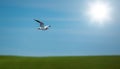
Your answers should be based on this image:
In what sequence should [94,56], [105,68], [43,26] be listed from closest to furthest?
[105,68], [43,26], [94,56]

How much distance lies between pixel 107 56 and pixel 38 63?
7.00 metres

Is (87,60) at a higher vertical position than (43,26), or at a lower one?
lower

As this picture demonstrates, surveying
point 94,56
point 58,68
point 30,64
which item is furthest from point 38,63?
point 94,56

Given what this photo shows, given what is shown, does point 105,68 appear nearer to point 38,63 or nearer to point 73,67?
point 73,67

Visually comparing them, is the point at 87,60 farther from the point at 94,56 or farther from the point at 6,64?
the point at 6,64

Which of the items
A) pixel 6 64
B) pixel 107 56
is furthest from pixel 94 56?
pixel 6 64

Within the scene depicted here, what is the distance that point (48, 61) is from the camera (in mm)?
28016

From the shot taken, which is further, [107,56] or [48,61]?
[107,56]

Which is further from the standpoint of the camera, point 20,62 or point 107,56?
point 107,56

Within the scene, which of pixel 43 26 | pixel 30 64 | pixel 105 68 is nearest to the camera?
pixel 105 68

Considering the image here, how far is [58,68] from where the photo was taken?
25312mm

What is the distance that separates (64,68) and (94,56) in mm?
6797

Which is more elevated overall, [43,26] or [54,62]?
[43,26]

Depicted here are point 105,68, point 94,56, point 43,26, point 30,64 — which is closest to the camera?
point 105,68
